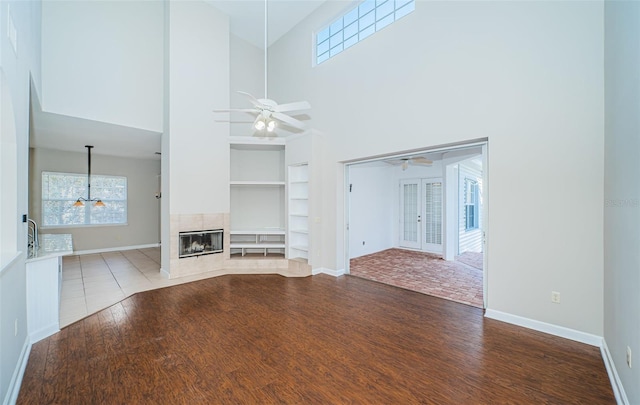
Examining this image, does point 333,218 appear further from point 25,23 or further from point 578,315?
point 25,23

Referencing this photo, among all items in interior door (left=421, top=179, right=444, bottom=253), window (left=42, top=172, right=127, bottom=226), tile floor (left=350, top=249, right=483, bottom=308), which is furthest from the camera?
interior door (left=421, top=179, right=444, bottom=253)

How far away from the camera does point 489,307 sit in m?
3.22

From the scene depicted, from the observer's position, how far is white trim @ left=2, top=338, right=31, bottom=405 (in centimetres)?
180

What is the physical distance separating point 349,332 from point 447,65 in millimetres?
3717

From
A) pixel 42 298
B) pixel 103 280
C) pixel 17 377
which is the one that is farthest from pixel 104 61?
pixel 17 377

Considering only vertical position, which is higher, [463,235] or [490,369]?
[463,235]

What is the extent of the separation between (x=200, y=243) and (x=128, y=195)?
439cm

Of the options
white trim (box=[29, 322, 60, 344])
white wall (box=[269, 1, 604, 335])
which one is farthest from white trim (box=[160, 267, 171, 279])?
white wall (box=[269, 1, 604, 335])

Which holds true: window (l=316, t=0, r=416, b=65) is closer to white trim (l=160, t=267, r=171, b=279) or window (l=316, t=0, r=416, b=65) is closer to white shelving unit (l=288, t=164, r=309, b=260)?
white shelving unit (l=288, t=164, r=309, b=260)

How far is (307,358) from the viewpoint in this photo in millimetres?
2359

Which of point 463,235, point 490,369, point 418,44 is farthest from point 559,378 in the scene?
point 463,235

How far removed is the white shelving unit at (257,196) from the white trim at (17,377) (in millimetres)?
3797

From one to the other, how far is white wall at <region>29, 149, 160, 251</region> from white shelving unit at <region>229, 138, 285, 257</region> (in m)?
3.82

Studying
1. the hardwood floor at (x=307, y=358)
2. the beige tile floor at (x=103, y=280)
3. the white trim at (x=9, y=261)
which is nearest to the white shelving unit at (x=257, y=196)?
the beige tile floor at (x=103, y=280)
